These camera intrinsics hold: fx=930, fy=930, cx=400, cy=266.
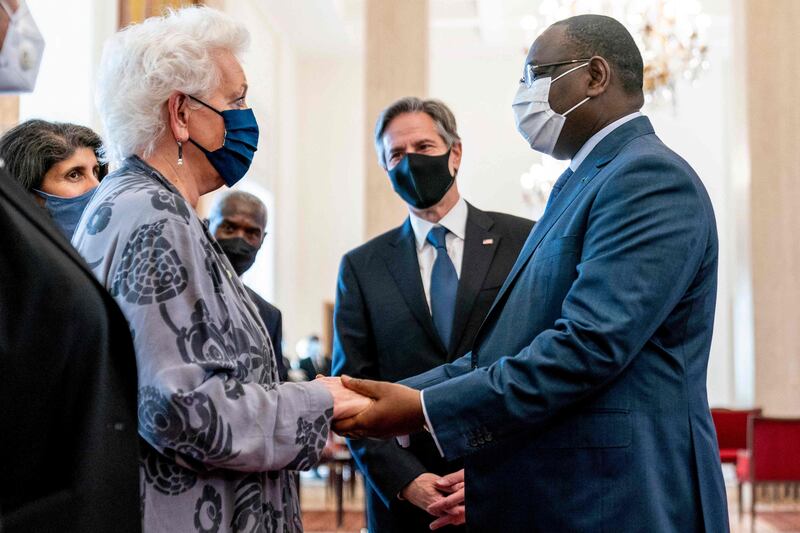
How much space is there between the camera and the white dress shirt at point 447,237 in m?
3.26

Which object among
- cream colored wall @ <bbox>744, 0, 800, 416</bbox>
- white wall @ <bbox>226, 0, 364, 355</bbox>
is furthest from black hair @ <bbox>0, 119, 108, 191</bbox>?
white wall @ <bbox>226, 0, 364, 355</bbox>

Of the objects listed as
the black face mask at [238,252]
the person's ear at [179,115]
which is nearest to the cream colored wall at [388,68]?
the black face mask at [238,252]

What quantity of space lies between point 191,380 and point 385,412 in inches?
23.9

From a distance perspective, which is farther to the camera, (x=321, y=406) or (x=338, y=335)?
(x=338, y=335)

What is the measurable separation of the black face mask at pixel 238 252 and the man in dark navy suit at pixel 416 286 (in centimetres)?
80

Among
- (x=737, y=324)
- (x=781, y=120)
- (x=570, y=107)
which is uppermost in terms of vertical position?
(x=781, y=120)

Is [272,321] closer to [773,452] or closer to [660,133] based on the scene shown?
[773,452]

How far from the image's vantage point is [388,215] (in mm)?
9289

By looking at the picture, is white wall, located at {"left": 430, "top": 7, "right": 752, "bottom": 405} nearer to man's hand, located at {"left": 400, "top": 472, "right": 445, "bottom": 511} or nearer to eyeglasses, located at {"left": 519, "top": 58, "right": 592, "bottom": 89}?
man's hand, located at {"left": 400, "top": 472, "right": 445, "bottom": 511}

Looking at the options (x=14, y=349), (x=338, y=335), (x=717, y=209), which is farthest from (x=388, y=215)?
(x=717, y=209)

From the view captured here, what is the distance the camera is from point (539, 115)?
247 centimetres

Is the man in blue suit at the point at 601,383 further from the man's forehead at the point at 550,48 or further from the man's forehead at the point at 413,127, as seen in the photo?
the man's forehead at the point at 413,127

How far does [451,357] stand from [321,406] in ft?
3.41

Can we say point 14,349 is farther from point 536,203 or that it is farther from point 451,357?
point 536,203
